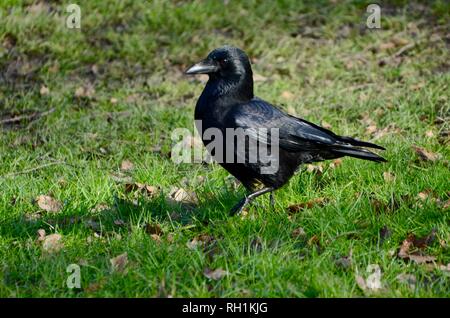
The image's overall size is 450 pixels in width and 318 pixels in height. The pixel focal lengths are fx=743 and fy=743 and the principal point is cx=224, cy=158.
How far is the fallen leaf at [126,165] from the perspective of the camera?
620 centimetres

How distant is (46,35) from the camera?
9.27m

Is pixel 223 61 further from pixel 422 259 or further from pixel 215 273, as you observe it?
pixel 422 259

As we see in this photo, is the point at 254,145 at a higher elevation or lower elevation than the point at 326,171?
higher

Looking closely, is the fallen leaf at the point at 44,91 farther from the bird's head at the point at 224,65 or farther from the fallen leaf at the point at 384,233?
the fallen leaf at the point at 384,233

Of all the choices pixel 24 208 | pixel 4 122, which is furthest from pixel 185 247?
pixel 4 122

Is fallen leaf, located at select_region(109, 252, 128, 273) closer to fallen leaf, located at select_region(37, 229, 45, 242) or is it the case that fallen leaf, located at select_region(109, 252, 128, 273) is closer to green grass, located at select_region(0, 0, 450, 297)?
green grass, located at select_region(0, 0, 450, 297)

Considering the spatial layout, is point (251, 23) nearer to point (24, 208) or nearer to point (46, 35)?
point (46, 35)

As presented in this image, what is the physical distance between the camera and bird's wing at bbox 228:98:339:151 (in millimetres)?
4910

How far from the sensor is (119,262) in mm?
4145

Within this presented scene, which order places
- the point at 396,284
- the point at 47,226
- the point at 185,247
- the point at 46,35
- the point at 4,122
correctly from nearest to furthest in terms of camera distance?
the point at 396,284 → the point at 185,247 → the point at 47,226 → the point at 4,122 → the point at 46,35

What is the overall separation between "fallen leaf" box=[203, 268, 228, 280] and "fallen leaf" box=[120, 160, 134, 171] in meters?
2.35

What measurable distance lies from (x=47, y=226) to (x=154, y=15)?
5.45 metres

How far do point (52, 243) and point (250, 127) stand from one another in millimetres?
1459

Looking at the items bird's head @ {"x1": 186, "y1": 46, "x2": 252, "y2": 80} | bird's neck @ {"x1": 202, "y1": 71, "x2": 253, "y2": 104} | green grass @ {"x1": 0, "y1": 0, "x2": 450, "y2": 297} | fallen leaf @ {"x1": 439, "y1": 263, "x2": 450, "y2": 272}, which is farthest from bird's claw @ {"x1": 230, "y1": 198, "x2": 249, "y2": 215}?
fallen leaf @ {"x1": 439, "y1": 263, "x2": 450, "y2": 272}
